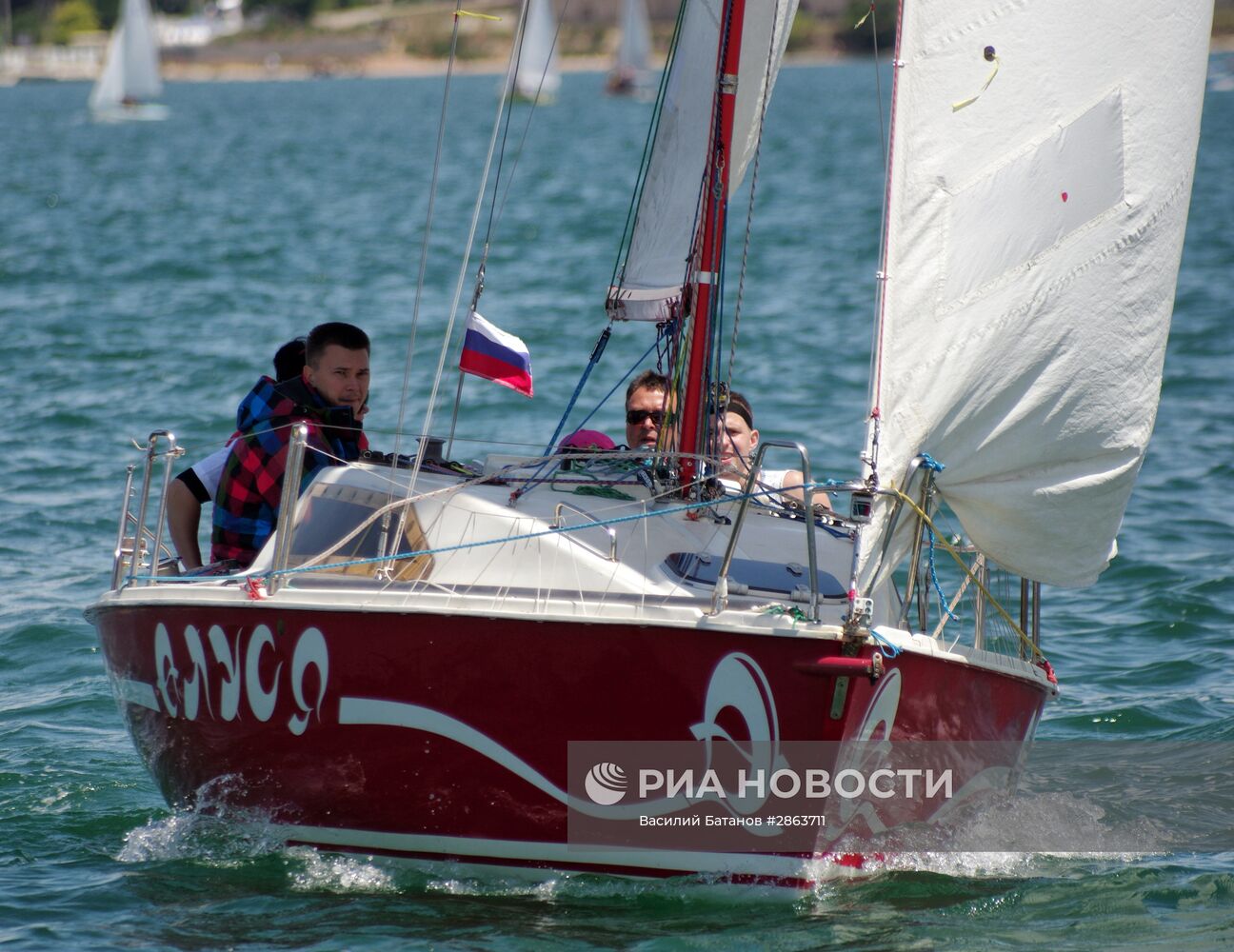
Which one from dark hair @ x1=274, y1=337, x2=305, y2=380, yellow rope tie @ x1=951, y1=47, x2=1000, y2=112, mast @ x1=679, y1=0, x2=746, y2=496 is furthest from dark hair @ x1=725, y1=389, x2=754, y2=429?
yellow rope tie @ x1=951, y1=47, x2=1000, y2=112

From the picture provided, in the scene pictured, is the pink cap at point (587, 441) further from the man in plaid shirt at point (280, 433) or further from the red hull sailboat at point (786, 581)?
the man in plaid shirt at point (280, 433)

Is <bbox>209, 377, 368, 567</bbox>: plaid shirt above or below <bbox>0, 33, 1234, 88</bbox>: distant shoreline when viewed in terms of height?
below

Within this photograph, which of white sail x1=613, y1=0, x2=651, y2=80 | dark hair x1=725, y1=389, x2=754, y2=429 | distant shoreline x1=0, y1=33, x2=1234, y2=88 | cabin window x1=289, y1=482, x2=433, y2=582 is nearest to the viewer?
cabin window x1=289, y1=482, x2=433, y2=582

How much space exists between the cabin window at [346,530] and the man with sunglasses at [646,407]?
130 centimetres

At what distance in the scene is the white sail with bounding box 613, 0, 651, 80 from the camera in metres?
70.1

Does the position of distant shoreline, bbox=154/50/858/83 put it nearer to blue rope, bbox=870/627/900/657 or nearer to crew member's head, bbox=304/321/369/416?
crew member's head, bbox=304/321/369/416

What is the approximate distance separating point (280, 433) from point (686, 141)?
1.99 m

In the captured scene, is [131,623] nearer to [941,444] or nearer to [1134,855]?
[941,444]

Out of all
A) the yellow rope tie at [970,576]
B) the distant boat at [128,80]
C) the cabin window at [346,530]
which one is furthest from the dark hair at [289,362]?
the distant boat at [128,80]

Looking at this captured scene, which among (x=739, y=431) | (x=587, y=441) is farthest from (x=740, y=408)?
(x=587, y=441)

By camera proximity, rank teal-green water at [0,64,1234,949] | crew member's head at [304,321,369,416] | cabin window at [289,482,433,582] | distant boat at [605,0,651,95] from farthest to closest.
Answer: distant boat at [605,0,651,95], crew member's head at [304,321,369,416], cabin window at [289,482,433,582], teal-green water at [0,64,1234,949]

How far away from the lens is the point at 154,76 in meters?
61.7

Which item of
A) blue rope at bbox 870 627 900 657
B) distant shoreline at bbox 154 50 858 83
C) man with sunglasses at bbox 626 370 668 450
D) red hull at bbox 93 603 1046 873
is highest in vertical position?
distant shoreline at bbox 154 50 858 83

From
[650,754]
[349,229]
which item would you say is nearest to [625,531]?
[650,754]
